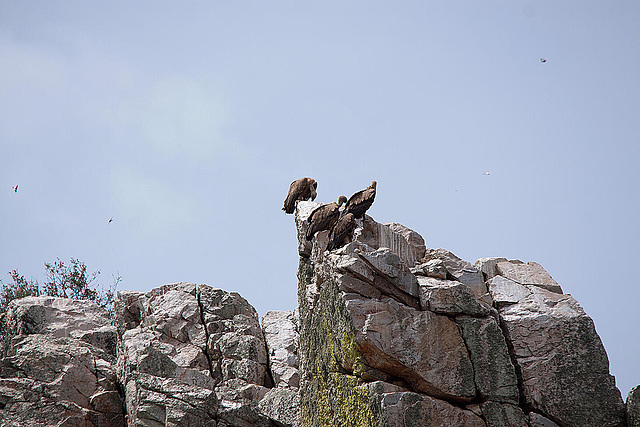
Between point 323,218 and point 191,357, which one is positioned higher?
Answer: point 323,218

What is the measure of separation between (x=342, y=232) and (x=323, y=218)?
33.3 inches

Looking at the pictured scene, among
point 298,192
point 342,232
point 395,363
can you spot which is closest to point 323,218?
point 342,232

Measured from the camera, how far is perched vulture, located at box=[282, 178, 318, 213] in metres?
13.5

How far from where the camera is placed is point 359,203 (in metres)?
10.2

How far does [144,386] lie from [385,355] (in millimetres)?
5503

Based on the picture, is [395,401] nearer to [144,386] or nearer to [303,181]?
[144,386]

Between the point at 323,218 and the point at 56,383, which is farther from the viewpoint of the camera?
the point at 56,383

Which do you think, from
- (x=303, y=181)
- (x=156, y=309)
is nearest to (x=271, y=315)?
(x=156, y=309)

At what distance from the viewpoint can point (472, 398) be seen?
7910 mm

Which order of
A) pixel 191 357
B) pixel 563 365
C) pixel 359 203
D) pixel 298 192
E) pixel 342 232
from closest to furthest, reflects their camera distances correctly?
pixel 563 365 → pixel 342 232 → pixel 359 203 → pixel 298 192 → pixel 191 357

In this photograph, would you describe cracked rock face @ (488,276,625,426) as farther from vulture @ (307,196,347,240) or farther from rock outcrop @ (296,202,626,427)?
vulture @ (307,196,347,240)

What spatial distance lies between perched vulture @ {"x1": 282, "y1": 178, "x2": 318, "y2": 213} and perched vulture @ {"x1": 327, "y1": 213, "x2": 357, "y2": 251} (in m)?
3.67

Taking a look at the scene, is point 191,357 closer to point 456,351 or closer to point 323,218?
point 323,218

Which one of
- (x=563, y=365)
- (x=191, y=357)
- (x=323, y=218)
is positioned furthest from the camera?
(x=191, y=357)
